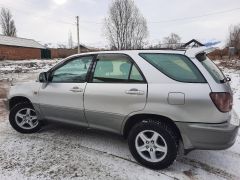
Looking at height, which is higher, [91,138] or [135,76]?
[135,76]

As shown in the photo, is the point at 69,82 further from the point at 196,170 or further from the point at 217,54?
the point at 217,54

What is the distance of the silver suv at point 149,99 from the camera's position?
3162 millimetres

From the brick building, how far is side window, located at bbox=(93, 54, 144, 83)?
40.2 metres

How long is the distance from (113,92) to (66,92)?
0.91 meters

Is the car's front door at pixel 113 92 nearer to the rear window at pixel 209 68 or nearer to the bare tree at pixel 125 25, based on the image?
the rear window at pixel 209 68

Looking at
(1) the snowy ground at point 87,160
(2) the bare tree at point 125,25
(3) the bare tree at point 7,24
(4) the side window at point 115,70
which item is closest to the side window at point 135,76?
(4) the side window at point 115,70

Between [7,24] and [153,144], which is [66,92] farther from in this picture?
[7,24]

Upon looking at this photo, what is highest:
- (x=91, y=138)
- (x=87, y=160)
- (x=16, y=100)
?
(x=16, y=100)

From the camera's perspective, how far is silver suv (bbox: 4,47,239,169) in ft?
10.4

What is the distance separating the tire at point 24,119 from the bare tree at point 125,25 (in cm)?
3327

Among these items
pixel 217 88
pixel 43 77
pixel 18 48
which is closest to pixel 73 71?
pixel 43 77

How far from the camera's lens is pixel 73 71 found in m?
4.30

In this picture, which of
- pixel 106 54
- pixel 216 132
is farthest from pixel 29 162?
pixel 216 132

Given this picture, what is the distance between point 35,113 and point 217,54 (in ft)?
117
